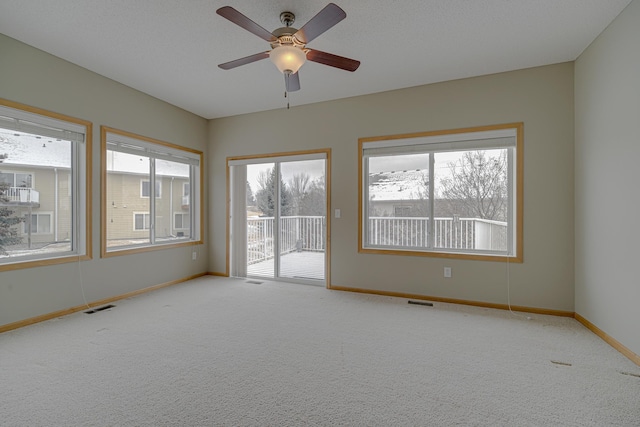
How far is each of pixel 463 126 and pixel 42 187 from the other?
4699 mm

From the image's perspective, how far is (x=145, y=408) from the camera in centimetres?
167

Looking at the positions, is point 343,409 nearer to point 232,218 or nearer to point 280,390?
point 280,390

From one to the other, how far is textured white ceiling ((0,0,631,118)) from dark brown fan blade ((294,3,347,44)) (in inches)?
13.0

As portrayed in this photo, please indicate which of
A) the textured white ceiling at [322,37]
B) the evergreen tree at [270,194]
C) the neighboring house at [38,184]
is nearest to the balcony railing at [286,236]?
the evergreen tree at [270,194]

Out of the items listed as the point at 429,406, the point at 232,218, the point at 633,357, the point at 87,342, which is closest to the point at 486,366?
the point at 429,406

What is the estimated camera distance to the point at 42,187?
3.05 meters

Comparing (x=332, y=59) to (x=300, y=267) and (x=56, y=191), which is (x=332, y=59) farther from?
(x=56, y=191)

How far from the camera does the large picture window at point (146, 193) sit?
143 inches

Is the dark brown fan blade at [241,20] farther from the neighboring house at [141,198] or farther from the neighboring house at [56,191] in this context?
the neighboring house at [141,198]

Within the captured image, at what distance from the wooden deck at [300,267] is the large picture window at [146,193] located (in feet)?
4.33

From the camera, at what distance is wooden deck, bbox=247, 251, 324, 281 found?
4.47m

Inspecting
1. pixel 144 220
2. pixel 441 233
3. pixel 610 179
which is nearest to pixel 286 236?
pixel 144 220

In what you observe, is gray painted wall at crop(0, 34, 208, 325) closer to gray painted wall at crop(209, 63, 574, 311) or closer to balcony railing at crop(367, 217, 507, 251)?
gray painted wall at crop(209, 63, 574, 311)

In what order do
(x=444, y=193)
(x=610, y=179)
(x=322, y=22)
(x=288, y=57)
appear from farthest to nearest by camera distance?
(x=444, y=193)
(x=610, y=179)
(x=288, y=57)
(x=322, y=22)
